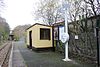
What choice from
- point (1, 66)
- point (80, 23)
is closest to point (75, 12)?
point (80, 23)

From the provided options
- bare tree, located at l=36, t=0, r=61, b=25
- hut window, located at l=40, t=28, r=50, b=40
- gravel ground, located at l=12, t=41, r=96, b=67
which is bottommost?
gravel ground, located at l=12, t=41, r=96, b=67

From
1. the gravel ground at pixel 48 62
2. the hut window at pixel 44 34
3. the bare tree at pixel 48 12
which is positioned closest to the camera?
the gravel ground at pixel 48 62

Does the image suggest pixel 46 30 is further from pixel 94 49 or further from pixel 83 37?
pixel 94 49

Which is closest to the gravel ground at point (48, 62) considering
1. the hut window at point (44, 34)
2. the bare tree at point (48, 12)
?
the hut window at point (44, 34)

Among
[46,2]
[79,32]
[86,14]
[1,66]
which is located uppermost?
[46,2]

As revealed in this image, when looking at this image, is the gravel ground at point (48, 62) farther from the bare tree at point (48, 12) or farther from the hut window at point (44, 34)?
the bare tree at point (48, 12)

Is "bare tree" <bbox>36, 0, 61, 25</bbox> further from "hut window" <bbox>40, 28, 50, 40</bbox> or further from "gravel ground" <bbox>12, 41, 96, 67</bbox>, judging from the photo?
"gravel ground" <bbox>12, 41, 96, 67</bbox>

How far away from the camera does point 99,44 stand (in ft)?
32.5

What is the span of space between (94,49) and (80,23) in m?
2.45

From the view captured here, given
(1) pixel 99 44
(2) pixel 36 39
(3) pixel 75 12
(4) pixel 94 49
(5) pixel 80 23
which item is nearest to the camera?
(1) pixel 99 44

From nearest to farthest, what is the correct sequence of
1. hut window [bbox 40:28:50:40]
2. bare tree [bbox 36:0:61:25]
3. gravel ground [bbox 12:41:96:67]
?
1. gravel ground [bbox 12:41:96:67]
2. hut window [bbox 40:28:50:40]
3. bare tree [bbox 36:0:61:25]

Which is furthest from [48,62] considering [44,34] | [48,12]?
[48,12]

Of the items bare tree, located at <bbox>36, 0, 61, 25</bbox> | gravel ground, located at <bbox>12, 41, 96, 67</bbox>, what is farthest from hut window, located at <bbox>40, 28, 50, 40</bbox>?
bare tree, located at <bbox>36, 0, 61, 25</bbox>

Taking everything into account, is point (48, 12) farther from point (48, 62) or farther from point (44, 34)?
point (48, 62)
